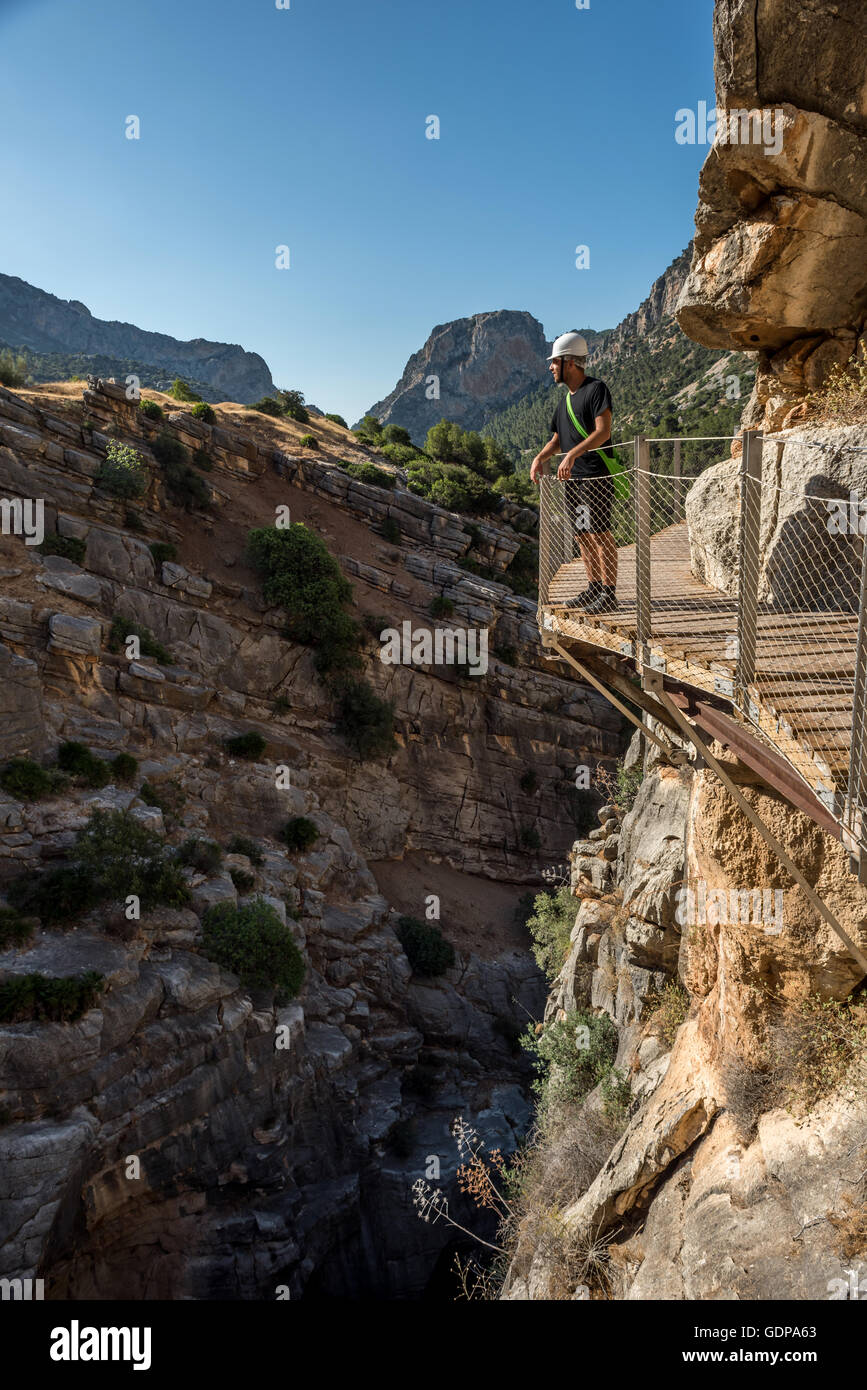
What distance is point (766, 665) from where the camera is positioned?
15.4 ft

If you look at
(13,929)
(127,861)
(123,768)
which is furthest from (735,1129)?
(123,768)

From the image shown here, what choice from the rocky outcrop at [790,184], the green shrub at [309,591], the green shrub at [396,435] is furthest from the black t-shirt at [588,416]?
the green shrub at [396,435]

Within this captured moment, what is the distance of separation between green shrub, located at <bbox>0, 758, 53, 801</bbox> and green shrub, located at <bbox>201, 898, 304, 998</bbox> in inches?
167

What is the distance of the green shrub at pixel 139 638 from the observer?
2011 centimetres

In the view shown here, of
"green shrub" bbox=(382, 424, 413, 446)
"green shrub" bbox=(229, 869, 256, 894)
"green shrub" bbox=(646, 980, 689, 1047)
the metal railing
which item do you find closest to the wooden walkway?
the metal railing

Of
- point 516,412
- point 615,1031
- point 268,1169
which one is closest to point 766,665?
point 615,1031

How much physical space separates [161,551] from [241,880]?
11253 mm

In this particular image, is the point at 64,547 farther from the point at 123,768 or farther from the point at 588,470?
the point at 588,470

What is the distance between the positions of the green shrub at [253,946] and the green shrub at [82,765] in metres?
3.93

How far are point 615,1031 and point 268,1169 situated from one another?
24.4 feet

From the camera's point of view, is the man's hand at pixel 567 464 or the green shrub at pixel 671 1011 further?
the green shrub at pixel 671 1011

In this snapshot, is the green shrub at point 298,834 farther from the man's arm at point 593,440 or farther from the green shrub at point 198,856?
the man's arm at point 593,440

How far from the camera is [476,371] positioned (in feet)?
354
